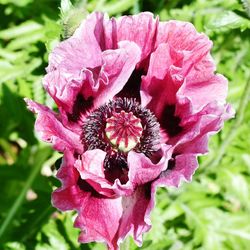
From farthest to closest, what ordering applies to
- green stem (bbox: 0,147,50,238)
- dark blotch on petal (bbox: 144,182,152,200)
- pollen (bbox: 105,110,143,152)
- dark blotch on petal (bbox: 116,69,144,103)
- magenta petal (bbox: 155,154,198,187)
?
1. green stem (bbox: 0,147,50,238)
2. dark blotch on petal (bbox: 116,69,144,103)
3. pollen (bbox: 105,110,143,152)
4. dark blotch on petal (bbox: 144,182,152,200)
5. magenta petal (bbox: 155,154,198,187)

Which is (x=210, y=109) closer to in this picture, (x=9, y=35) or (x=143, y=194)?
(x=143, y=194)

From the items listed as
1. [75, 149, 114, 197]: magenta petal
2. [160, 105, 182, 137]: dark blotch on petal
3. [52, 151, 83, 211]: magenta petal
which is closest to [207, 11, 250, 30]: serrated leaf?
[160, 105, 182, 137]: dark blotch on petal

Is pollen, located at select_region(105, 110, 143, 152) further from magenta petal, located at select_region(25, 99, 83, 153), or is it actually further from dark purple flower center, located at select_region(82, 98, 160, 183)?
magenta petal, located at select_region(25, 99, 83, 153)

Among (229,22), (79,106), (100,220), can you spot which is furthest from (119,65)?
(229,22)

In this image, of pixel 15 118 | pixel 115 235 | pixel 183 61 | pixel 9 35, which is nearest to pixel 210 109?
pixel 183 61

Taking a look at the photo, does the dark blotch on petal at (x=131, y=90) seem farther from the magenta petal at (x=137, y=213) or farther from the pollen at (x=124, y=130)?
the magenta petal at (x=137, y=213)

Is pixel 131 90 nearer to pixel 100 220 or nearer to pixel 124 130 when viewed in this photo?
pixel 124 130
